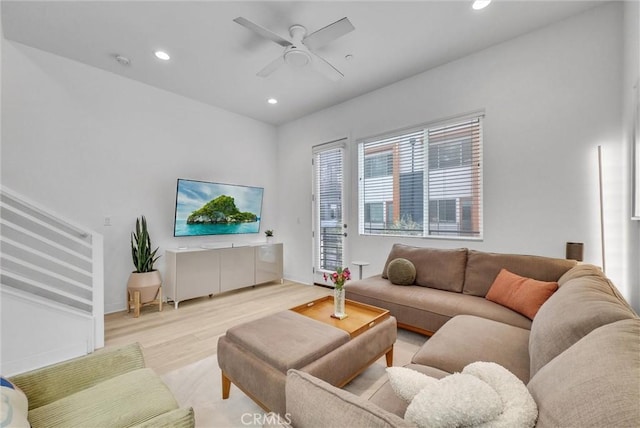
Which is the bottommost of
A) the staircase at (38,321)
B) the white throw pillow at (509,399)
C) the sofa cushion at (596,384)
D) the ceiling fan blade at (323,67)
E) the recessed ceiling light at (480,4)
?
the staircase at (38,321)

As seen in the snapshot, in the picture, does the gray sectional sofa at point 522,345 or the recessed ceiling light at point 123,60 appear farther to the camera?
the recessed ceiling light at point 123,60

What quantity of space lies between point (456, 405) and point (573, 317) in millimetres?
777

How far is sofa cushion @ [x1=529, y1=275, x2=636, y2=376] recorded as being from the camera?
976mm

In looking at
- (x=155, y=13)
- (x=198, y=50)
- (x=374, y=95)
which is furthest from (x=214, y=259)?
A: (x=374, y=95)

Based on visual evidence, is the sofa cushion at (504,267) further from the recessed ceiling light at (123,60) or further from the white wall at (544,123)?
the recessed ceiling light at (123,60)

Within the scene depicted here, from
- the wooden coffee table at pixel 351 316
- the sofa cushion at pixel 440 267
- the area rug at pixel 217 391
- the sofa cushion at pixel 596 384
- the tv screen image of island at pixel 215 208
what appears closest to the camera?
the sofa cushion at pixel 596 384

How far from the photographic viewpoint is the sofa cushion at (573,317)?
976mm

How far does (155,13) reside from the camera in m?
2.40

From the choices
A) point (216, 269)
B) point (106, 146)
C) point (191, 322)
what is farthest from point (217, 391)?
point (106, 146)

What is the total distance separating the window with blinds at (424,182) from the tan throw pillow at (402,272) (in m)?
0.76

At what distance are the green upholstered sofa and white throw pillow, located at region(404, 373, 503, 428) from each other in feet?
2.69

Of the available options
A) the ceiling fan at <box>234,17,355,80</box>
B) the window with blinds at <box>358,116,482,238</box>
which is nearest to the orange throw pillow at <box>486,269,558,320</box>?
the window with blinds at <box>358,116,482,238</box>

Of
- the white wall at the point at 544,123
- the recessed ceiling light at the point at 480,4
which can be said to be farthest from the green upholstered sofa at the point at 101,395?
the recessed ceiling light at the point at 480,4

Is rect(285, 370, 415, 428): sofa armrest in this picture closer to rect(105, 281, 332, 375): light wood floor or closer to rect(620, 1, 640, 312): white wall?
rect(105, 281, 332, 375): light wood floor
